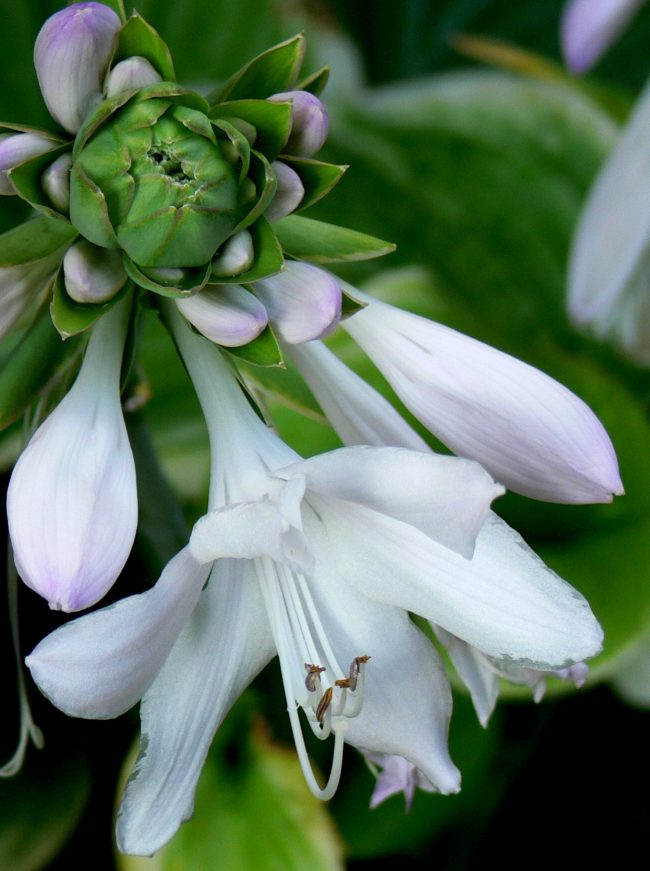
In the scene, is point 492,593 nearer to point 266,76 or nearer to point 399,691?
point 399,691

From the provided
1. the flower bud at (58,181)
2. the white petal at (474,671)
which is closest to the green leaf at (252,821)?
the white petal at (474,671)

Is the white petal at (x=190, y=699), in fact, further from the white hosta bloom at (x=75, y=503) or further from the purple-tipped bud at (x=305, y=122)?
the purple-tipped bud at (x=305, y=122)

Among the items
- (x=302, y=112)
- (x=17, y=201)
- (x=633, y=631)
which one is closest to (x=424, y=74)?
(x=17, y=201)

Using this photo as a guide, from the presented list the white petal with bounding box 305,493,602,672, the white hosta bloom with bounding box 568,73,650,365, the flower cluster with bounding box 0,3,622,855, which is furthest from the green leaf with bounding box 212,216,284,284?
the white hosta bloom with bounding box 568,73,650,365

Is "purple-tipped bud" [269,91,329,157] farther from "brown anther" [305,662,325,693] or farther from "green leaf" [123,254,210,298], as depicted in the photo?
"brown anther" [305,662,325,693]

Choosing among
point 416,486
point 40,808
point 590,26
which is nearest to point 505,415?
point 416,486

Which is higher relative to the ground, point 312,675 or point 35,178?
point 35,178

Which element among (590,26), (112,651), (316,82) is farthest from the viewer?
(590,26)
